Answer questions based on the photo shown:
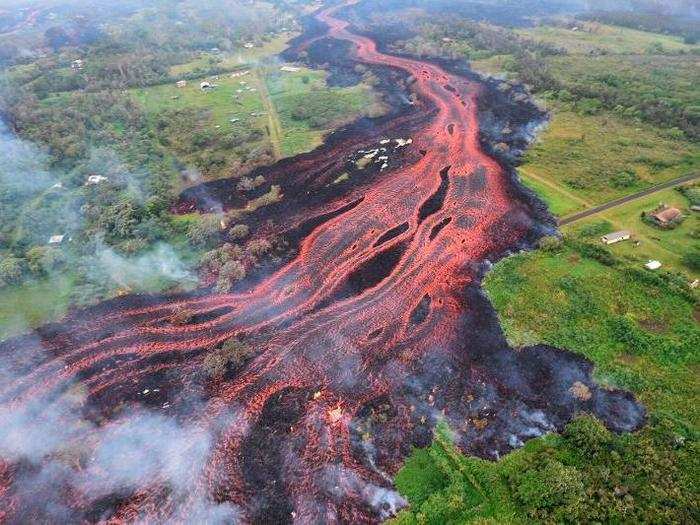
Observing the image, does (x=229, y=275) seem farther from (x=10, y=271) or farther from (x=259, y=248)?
(x=10, y=271)

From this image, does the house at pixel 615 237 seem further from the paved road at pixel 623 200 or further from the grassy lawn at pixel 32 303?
the grassy lawn at pixel 32 303

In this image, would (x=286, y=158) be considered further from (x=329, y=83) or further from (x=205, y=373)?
(x=205, y=373)

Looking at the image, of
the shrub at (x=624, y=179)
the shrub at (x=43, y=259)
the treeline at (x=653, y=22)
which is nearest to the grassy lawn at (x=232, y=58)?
the shrub at (x=43, y=259)

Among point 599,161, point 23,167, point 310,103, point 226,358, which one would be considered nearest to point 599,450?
point 226,358

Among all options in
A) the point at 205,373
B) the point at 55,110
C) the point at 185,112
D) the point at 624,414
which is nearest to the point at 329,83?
the point at 185,112

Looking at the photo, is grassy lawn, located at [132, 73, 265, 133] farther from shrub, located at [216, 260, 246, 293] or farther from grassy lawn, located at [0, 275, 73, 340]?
grassy lawn, located at [0, 275, 73, 340]

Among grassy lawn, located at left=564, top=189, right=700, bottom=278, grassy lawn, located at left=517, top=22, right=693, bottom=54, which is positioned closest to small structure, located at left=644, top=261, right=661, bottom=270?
grassy lawn, located at left=564, top=189, right=700, bottom=278
